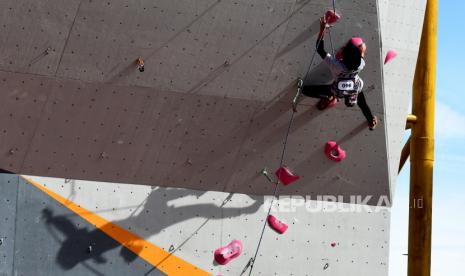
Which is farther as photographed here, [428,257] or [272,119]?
[428,257]

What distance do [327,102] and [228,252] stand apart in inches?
59.4

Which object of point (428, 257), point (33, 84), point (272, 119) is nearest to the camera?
point (33, 84)

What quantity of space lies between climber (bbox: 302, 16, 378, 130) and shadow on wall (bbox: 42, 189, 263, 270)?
3.47 feet

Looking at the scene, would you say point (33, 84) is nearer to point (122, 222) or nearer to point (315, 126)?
point (122, 222)

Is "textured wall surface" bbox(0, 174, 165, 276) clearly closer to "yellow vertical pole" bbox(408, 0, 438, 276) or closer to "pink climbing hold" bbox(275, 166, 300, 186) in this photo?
"pink climbing hold" bbox(275, 166, 300, 186)

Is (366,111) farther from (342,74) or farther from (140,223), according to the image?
(140,223)

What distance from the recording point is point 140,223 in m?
6.07

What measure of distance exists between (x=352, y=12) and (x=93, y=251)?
2.87m

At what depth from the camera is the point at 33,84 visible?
571 cm

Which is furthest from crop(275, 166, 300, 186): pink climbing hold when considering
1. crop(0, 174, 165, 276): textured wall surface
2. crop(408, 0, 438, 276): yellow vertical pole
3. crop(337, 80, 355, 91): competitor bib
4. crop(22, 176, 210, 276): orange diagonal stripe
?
crop(408, 0, 438, 276): yellow vertical pole

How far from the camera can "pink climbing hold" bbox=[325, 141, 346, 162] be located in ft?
20.6

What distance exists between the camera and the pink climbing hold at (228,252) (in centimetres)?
616

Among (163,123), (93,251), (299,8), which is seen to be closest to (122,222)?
(93,251)

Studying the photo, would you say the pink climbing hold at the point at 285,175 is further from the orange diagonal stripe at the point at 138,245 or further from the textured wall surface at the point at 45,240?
the textured wall surface at the point at 45,240
